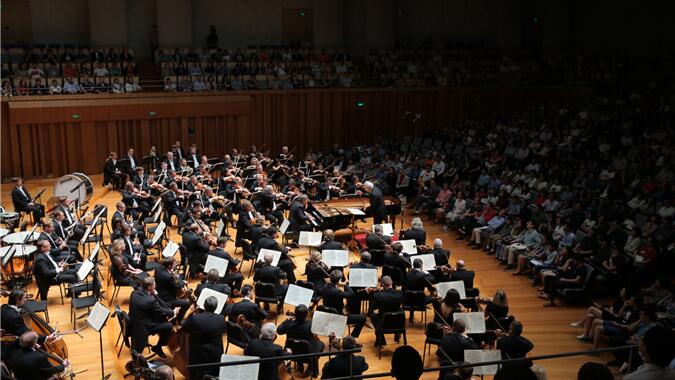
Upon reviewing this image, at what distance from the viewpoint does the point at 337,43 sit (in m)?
31.0

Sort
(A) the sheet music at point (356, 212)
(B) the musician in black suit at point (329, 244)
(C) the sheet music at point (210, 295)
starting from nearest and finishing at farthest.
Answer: (C) the sheet music at point (210, 295)
(B) the musician in black suit at point (329, 244)
(A) the sheet music at point (356, 212)

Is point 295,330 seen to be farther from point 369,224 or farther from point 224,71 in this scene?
point 224,71

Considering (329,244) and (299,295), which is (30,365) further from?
Answer: (329,244)

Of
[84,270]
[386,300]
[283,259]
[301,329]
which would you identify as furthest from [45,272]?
[386,300]

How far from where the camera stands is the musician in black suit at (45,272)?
33.4ft

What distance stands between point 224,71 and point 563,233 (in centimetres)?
1481

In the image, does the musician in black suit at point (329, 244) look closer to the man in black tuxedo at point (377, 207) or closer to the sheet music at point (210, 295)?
the sheet music at point (210, 295)

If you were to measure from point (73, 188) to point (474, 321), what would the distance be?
35.5 ft

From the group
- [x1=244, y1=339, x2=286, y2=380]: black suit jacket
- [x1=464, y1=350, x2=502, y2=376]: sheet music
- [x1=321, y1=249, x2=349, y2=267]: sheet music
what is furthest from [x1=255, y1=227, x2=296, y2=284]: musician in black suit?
[x1=464, y1=350, x2=502, y2=376]: sheet music

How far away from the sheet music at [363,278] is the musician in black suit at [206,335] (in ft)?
8.16

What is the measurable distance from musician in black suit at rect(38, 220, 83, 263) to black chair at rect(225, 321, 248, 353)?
3.97m

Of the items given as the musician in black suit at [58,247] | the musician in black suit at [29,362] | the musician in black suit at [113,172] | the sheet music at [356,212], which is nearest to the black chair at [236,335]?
the musician in black suit at [29,362]

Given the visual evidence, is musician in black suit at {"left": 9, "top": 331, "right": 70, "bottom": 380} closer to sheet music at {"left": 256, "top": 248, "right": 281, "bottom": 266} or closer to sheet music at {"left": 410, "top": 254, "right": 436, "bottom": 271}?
sheet music at {"left": 256, "top": 248, "right": 281, "bottom": 266}

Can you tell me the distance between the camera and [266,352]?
7.67 m
